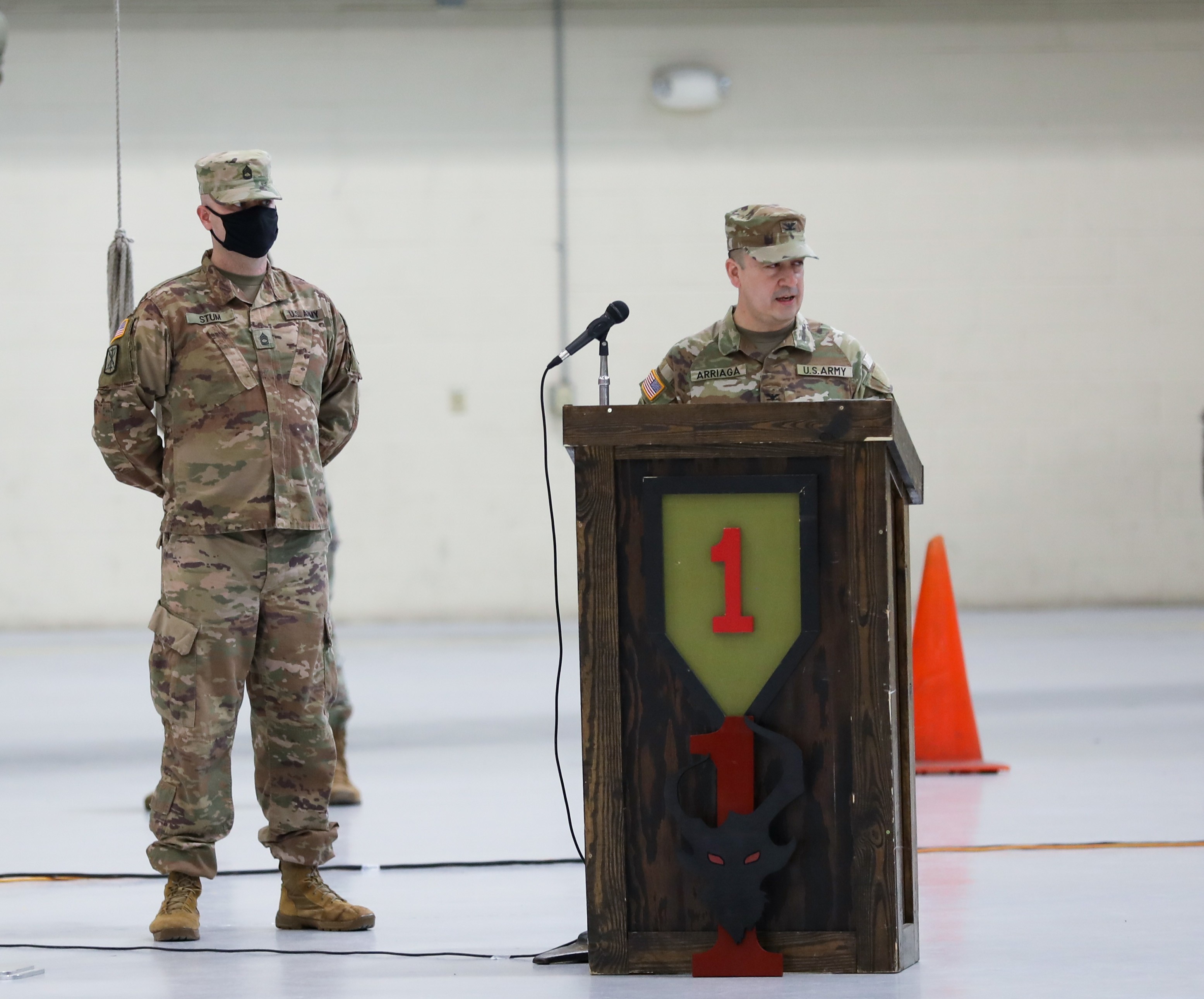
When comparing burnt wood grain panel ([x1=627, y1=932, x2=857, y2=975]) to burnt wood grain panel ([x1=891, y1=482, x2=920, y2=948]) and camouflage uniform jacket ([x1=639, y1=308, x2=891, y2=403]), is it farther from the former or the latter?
camouflage uniform jacket ([x1=639, y1=308, x2=891, y2=403])

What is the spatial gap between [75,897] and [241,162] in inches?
59.5

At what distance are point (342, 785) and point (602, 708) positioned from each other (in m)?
2.25

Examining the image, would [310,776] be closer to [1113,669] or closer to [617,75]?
[1113,669]

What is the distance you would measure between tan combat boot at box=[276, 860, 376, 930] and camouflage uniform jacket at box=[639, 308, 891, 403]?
1.05 metres

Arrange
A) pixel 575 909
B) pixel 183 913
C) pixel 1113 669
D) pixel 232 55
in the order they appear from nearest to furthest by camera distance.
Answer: pixel 183 913, pixel 575 909, pixel 1113 669, pixel 232 55

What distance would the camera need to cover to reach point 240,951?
2762mm

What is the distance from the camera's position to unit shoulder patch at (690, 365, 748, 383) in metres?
3.00

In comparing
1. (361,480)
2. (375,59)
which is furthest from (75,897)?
(375,59)

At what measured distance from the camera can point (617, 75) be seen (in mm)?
10344

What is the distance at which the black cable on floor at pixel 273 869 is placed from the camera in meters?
3.52

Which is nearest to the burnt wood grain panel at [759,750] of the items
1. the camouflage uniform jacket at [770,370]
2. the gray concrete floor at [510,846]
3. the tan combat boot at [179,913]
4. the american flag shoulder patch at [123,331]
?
the gray concrete floor at [510,846]

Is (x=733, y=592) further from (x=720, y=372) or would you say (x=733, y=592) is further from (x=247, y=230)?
(x=247, y=230)

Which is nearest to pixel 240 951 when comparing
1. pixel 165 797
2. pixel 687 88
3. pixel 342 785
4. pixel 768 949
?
pixel 165 797

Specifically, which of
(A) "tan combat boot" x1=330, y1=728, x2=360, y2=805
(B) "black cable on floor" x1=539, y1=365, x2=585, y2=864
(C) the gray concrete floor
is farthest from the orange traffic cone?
(A) "tan combat boot" x1=330, y1=728, x2=360, y2=805
